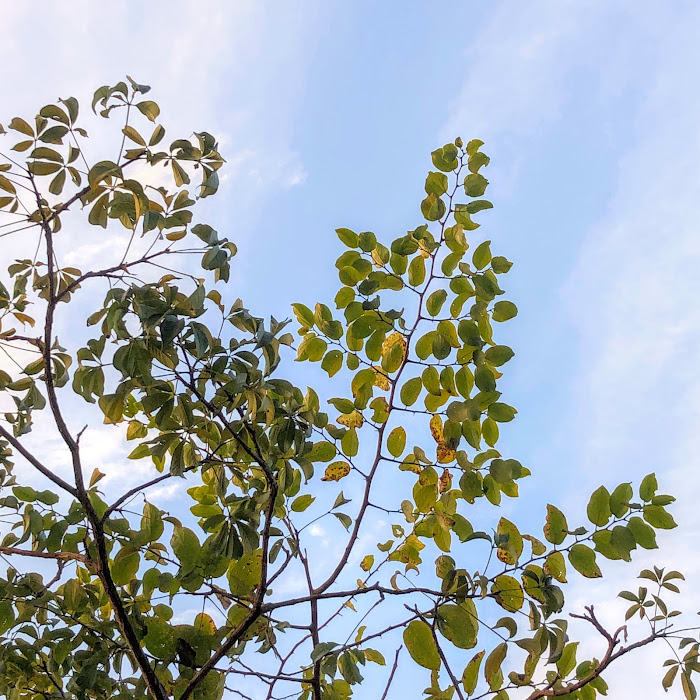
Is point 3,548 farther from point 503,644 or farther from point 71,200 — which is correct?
point 503,644

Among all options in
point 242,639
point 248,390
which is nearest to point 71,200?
point 248,390

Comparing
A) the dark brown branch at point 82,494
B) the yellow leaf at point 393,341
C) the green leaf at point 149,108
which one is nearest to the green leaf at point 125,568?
the dark brown branch at point 82,494

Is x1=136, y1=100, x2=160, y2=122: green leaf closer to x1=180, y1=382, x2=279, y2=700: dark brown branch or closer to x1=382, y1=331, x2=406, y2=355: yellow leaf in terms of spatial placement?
x1=180, y1=382, x2=279, y2=700: dark brown branch

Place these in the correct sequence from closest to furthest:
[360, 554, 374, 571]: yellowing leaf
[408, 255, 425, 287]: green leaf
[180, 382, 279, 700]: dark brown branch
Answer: [180, 382, 279, 700]: dark brown branch
[408, 255, 425, 287]: green leaf
[360, 554, 374, 571]: yellowing leaf

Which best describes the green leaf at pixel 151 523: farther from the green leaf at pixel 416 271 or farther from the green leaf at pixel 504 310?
the green leaf at pixel 504 310

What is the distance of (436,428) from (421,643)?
2.32ft

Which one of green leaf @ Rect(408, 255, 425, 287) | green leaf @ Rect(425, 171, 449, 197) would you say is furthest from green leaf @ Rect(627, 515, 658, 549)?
green leaf @ Rect(425, 171, 449, 197)

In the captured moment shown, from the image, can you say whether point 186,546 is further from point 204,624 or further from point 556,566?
point 556,566

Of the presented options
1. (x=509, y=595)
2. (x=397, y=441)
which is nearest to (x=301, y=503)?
(x=397, y=441)

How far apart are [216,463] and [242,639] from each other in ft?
2.03

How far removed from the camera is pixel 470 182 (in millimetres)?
2211

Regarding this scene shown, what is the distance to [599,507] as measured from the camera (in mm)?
1799

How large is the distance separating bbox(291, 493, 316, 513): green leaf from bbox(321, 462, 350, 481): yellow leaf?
10 centimetres

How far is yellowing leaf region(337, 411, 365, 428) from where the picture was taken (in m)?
2.26
